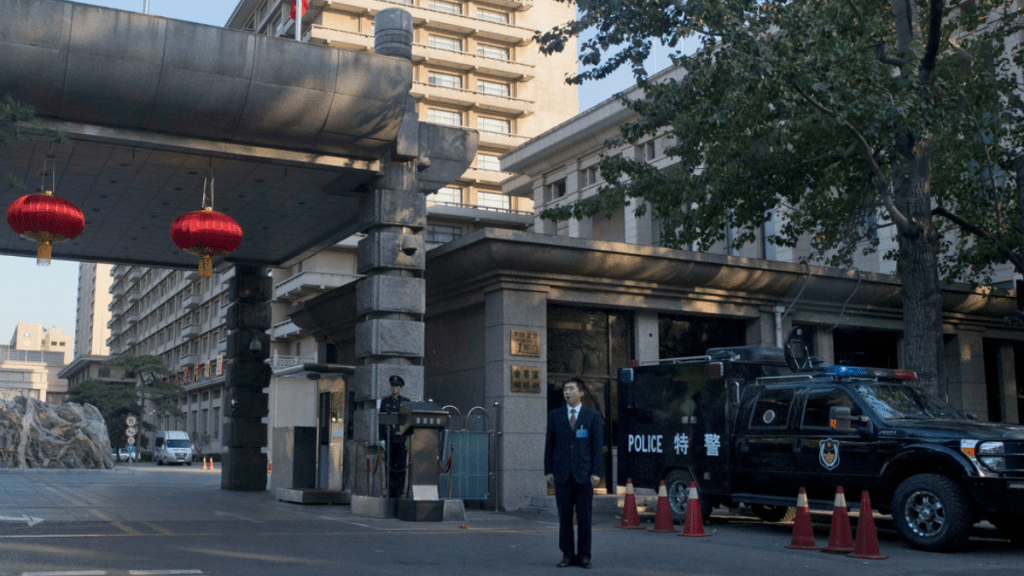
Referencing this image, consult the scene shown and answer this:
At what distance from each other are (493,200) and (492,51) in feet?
35.9

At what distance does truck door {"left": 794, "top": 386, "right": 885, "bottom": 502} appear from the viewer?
12.0 metres

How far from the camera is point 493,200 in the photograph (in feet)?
229

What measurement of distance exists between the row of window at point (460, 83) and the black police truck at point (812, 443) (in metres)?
55.0

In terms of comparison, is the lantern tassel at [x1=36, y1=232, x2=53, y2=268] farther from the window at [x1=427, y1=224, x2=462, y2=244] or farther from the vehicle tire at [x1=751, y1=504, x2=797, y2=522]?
the window at [x1=427, y1=224, x2=462, y2=244]

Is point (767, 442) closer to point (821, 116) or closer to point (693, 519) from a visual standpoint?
point (693, 519)

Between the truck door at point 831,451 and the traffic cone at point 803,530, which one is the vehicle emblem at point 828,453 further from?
the traffic cone at point 803,530

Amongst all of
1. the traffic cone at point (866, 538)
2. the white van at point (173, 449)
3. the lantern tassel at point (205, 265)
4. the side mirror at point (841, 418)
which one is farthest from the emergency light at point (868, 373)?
the white van at point (173, 449)

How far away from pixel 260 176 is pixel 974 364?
55.9ft

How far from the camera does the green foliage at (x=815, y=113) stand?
15289 mm

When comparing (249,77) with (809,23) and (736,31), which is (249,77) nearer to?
(736,31)

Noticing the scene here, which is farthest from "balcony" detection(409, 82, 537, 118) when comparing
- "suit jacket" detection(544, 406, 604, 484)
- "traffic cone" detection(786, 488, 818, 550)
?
"suit jacket" detection(544, 406, 604, 484)

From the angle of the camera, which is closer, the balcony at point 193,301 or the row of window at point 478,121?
the row of window at point 478,121

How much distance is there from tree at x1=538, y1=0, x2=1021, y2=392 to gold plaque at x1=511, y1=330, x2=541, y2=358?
276 cm

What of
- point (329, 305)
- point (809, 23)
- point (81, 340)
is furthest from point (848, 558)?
point (81, 340)
